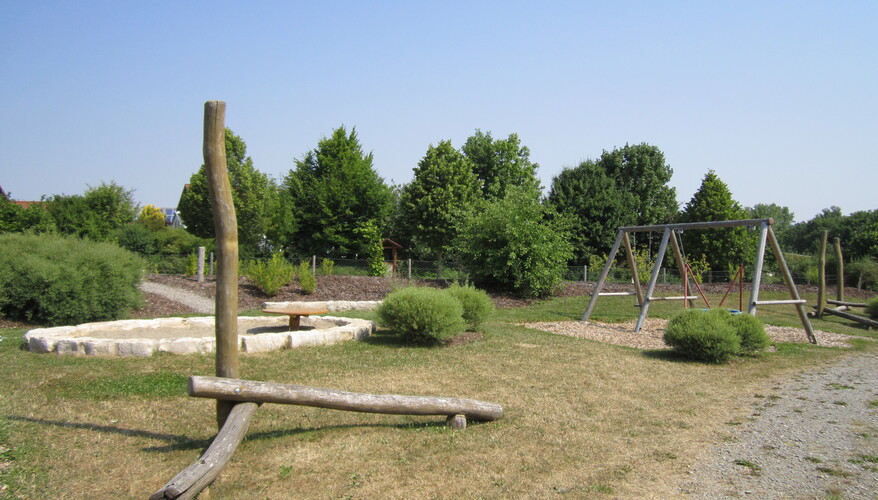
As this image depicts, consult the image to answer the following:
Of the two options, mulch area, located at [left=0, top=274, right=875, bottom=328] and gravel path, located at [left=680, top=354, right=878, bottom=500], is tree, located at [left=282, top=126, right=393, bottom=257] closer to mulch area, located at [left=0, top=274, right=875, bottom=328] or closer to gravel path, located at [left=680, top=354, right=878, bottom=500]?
mulch area, located at [left=0, top=274, right=875, bottom=328]

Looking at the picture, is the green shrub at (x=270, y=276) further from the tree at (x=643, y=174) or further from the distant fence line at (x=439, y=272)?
the tree at (x=643, y=174)

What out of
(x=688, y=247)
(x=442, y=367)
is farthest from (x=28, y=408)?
(x=688, y=247)

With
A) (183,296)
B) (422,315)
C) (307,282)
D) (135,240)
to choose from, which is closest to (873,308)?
(422,315)

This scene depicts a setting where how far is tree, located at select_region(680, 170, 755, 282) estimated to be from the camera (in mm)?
30391

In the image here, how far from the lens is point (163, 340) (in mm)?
8531

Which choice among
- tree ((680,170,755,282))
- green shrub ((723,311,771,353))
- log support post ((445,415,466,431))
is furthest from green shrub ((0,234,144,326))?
tree ((680,170,755,282))

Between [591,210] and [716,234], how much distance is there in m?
6.58

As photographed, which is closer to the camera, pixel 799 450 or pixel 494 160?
pixel 799 450

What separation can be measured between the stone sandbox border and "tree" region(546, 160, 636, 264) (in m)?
24.0

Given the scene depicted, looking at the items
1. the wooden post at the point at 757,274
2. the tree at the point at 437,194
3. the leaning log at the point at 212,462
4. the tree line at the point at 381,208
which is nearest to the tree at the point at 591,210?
the tree line at the point at 381,208

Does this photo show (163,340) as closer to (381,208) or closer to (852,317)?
(852,317)

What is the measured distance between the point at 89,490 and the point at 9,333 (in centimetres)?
769

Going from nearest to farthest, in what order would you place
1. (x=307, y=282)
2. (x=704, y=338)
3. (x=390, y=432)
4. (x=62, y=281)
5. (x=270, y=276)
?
1. (x=390, y=432)
2. (x=704, y=338)
3. (x=62, y=281)
4. (x=270, y=276)
5. (x=307, y=282)

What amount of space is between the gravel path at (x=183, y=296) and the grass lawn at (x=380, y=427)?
6.43 metres
